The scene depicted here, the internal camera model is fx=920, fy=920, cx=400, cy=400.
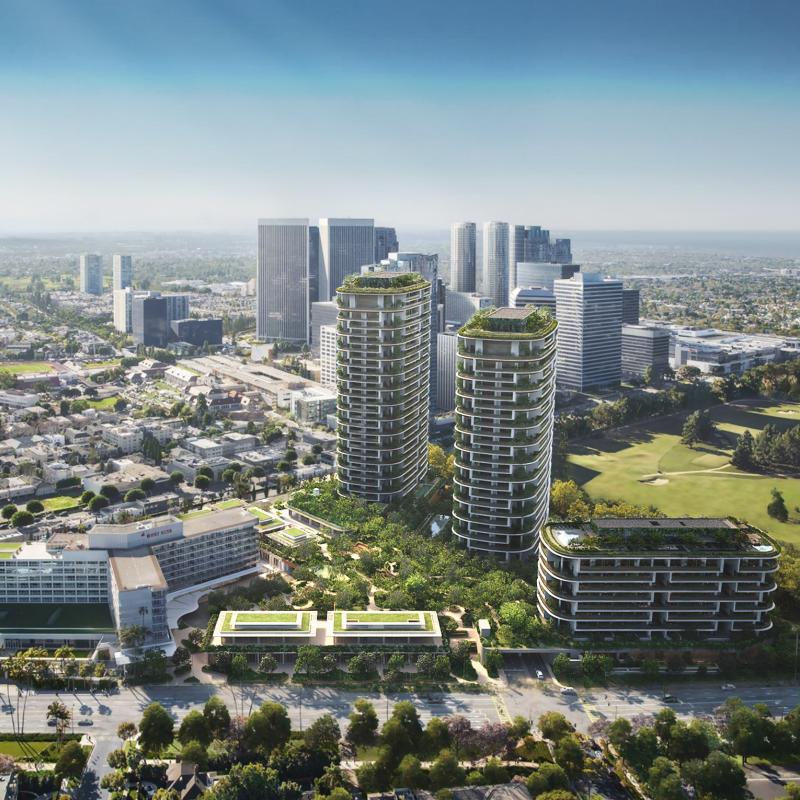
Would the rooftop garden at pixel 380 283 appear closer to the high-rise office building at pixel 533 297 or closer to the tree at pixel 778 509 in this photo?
the tree at pixel 778 509

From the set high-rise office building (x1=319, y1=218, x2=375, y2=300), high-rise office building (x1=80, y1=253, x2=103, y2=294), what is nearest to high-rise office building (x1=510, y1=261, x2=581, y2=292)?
high-rise office building (x1=319, y1=218, x2=375, y2=300)

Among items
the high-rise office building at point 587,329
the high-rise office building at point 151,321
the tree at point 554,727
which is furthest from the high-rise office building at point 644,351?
the tree at point 554,727

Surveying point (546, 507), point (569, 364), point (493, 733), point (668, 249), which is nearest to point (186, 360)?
point (569, 364)

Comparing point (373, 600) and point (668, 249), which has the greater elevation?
point (668, 249)

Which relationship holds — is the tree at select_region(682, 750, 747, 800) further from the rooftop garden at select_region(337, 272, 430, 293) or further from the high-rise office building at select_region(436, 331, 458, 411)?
the high-rise office building at select_region(436, 331, 458, 411)

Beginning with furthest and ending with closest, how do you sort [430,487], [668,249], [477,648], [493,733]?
1. [668,249]
2. [430,487]
3. [477,648]
4. [493,733]

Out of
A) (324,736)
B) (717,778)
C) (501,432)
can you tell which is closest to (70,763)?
(324,736)

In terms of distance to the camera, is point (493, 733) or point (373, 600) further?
point (373, 600)

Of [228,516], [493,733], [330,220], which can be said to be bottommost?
[493,733]

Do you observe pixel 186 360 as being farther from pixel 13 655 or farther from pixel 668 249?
Result: pixel 668 249
